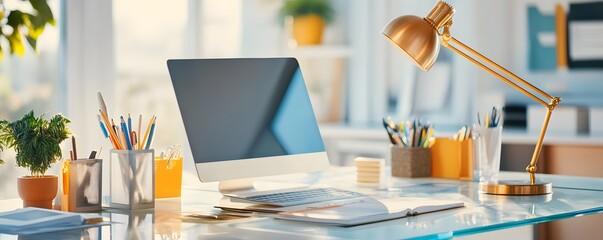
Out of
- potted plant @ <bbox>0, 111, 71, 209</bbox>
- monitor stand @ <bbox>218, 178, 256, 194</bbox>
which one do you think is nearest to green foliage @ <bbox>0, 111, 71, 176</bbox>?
potted plant @ <bbox>0, 111, 71, 209</bbox>

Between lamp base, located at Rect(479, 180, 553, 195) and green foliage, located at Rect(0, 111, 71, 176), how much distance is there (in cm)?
110

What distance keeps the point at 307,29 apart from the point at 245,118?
8.62 ft

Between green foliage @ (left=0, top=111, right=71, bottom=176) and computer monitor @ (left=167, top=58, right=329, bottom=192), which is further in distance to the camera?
computer monitor @ (left=167, top=58, right=329, bottom=192)

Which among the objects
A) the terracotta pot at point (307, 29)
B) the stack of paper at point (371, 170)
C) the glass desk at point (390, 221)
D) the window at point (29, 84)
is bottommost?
the glass desk at point (390, 221)

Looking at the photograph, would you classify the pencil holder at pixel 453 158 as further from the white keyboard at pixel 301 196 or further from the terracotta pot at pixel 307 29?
the terracotta pot at pixel 307 29

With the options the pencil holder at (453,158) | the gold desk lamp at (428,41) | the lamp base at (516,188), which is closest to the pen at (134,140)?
the gold desk lamp at (428,41)

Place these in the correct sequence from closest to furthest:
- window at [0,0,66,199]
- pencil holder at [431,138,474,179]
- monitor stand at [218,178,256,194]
A: monitor stand at [218,178,256,194]
pencil holder at [431,138,474,179]
window at [0,0,66,199]

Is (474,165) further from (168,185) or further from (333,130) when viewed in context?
(333,130)

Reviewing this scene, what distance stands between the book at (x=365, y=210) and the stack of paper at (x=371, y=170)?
0.36 m

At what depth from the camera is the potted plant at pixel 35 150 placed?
2094mm

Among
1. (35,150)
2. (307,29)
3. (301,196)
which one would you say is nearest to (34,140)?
(35,150)

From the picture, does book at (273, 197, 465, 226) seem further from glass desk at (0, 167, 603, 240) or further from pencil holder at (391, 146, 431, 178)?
pencil holder at (391, 146, 431, 178)

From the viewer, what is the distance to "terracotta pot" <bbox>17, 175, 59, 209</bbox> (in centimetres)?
211

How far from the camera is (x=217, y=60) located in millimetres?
2379
